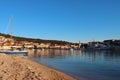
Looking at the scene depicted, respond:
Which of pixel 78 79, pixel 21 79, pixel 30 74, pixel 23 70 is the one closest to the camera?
pixel 21 79

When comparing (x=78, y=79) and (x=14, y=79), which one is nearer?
(x=14, y=79)

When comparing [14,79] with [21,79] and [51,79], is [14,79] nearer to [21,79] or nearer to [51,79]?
[21,79]

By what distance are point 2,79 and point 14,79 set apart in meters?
0.84

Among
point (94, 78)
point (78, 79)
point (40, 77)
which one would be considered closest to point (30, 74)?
point (40, 77)

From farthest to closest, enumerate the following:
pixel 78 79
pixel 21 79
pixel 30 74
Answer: pixel 78 79 → pixel 30 74 → pixel 21 79

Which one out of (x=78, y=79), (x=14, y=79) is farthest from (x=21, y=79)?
(x=78, y=79)

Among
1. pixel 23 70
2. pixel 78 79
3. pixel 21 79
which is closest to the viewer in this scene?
pixel 21 79

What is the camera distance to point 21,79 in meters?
18.6

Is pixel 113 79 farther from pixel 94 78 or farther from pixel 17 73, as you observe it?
pixel 17 73

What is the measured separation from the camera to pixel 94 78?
2972 cm

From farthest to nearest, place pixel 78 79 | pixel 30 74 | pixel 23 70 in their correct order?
1. pixel 78 79
2. pixel 23 70
3. pixel 30 74

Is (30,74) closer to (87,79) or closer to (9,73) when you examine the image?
(9,73)

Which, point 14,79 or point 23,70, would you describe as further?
point 23,70

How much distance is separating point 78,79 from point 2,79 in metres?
11.4
